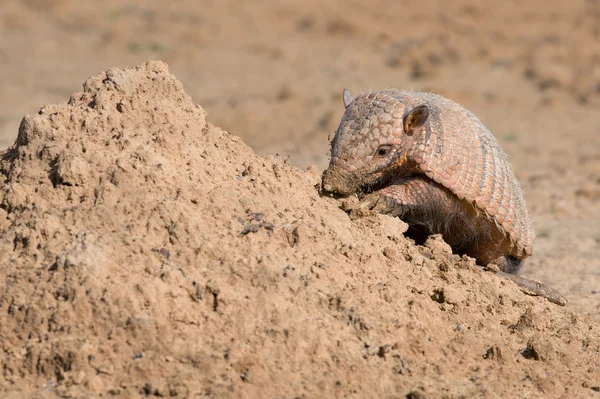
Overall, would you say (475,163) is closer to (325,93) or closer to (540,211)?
(540,211)

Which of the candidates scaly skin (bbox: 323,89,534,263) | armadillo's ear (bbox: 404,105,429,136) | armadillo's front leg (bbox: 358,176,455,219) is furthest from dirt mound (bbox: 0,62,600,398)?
armadillo's ear (bbox: 404,105,429,136)

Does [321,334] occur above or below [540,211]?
below

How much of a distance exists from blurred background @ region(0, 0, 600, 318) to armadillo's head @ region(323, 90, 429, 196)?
3.90 m

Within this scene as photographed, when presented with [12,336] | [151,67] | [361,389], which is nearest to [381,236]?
[361,389]

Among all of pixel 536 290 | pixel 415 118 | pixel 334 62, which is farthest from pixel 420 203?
pixel 334 62

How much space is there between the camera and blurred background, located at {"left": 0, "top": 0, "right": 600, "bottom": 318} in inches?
480

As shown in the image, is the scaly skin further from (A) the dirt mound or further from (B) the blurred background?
(B) the blurred background

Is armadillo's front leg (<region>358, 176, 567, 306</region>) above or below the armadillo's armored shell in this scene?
below

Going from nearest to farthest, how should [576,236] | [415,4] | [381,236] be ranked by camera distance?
[381,236], [576,236], [415,4]

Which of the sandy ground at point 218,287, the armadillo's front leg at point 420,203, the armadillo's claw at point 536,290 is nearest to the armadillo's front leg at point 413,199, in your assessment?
the armadillo's front leg at point 420,203

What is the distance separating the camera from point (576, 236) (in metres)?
8.45

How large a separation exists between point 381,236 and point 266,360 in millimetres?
1479

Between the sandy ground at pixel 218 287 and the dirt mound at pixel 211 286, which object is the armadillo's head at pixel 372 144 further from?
the dirt mound at pixel 211 286

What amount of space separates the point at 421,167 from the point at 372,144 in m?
0.38
